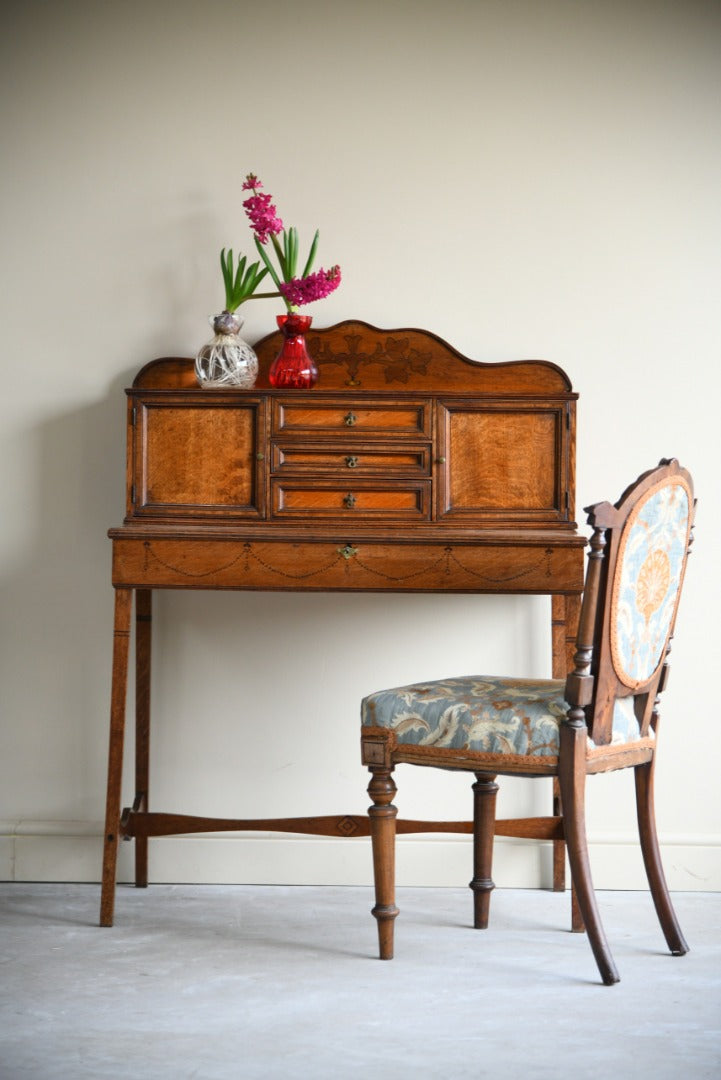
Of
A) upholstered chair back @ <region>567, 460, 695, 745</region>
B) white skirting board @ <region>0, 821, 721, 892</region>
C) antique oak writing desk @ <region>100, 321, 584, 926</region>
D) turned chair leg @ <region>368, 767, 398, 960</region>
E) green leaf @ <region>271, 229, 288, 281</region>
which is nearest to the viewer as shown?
upholstered chair back @ <region>567, 460, 695, 745</region>

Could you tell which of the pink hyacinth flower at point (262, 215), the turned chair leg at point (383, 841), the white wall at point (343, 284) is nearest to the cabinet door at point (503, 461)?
the white wall at point (343, 284)

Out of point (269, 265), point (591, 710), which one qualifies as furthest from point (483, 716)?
point (269, 265)

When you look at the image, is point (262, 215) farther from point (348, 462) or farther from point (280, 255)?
point (348, 462)

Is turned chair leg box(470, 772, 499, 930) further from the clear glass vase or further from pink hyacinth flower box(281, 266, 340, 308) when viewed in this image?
pink hyacinth flower box(281, 266, 340, 308)

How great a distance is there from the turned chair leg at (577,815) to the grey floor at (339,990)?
0.55ft

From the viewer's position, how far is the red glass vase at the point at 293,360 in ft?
10.4

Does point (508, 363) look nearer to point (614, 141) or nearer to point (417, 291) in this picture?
point (417, 291)

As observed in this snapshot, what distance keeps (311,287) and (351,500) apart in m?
0.59

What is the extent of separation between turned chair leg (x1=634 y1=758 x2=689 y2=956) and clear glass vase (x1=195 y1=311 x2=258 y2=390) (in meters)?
1.44

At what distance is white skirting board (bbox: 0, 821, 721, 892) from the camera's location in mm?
3328

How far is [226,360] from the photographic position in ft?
10.3

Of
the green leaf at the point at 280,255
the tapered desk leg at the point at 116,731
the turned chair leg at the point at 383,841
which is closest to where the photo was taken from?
the turned chair leg at the point at 383,841

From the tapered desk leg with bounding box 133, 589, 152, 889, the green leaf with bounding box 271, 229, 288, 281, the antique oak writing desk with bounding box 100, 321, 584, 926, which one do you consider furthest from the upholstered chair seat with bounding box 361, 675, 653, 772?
the green leaf with bounding box 271, 229, 288, 281

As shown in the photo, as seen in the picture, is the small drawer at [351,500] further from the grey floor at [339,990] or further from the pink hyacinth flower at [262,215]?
the grey floor at [339,990]
